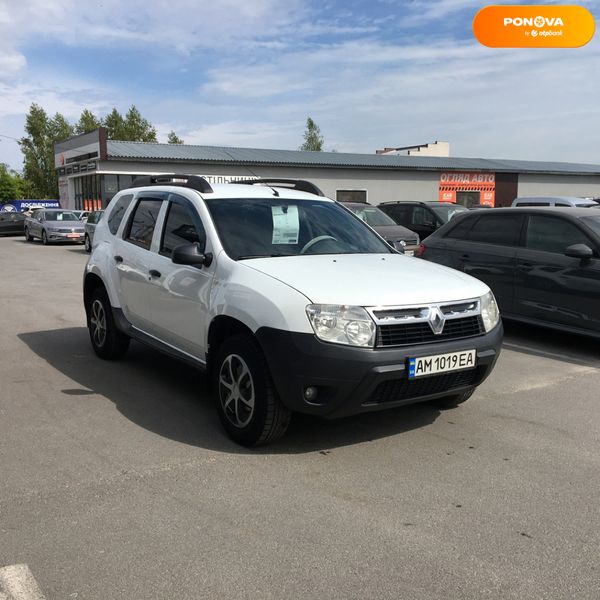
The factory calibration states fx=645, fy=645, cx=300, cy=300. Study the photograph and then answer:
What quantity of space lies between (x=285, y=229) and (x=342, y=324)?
4.69 feet

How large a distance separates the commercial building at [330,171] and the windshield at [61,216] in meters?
4.97

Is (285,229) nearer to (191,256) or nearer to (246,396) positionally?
(191,256)

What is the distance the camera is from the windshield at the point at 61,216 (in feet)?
88.4

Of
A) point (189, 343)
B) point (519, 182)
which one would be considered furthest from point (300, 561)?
point (519, 182)

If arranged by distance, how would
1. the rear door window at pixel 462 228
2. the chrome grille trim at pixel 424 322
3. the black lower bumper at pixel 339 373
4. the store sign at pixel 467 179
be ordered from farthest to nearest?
the store sign at pixel 467 179 → the rear door window at pixel 462 228 → the chrome grille trim at pixel 424 322 → the black lower bumper at pixel 339 373

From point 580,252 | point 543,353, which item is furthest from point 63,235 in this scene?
point 580,252

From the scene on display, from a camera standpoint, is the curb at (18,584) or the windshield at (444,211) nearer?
the curb at (18,584)

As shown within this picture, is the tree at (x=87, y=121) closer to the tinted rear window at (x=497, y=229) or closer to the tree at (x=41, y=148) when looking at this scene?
the tree at (x=41, y=148)

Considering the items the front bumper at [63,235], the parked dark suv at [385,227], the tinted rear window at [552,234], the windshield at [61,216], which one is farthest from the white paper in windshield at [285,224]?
the windshield at [61,216]

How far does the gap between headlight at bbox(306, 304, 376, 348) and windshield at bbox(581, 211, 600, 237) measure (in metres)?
4.48

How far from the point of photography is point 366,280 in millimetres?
4125

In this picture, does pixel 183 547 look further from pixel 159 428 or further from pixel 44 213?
pixel 44 213

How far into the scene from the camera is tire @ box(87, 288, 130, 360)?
629cm

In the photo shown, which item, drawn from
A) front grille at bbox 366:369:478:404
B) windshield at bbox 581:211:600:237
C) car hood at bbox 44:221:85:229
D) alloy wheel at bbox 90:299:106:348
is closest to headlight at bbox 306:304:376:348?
front grille at bbox 366:369:478:404
